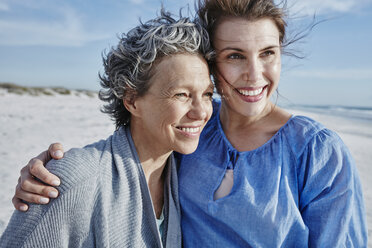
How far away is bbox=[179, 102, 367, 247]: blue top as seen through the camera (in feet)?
5.99

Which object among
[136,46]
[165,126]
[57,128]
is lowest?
[57,128]

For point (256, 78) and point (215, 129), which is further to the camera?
point (215, 129)

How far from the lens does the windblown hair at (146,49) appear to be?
199cm

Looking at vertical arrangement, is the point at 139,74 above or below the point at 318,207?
above

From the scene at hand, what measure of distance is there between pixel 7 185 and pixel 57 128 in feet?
15.9

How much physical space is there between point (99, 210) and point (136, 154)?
0.46m

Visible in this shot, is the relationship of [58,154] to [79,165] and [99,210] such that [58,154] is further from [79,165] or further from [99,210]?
[99,210]

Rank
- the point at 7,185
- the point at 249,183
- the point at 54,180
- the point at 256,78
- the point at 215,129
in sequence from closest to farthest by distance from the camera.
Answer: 1. the point at 54,180
2. the point at 249,183
3. the point at 256,78
4. the point at 215,129
5. the point at 7,185

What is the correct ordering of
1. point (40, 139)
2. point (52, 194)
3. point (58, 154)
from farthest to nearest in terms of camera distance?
point (40, 139) < point (58, 154) < point (52, 194)

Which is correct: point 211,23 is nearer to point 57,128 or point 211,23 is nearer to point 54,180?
point 54,180

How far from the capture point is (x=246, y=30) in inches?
82.4

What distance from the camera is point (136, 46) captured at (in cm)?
204

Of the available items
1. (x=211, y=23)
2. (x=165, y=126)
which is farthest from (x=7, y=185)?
(x=211, y=23)

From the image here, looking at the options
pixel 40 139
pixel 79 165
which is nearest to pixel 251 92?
pixel 79 165
